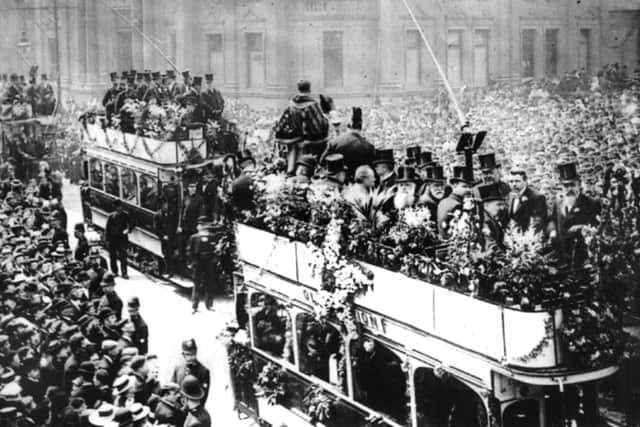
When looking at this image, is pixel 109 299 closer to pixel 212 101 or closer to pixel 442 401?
pixel 442 401

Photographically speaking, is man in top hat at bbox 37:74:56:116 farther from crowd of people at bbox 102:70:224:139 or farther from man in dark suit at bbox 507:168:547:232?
man in dark suit at bbox 507:168:547:232

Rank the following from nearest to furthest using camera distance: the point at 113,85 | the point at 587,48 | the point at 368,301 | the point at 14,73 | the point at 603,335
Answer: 1. the point at 603,335
2. the point at 368,301
3. the point at 587,48
4. the point at 14,73
5. the point at 113,85

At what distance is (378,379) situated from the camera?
6.46m

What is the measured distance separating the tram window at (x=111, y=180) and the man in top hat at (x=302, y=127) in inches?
159

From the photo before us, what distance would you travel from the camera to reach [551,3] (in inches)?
306

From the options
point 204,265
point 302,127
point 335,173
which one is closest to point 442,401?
point 335,173

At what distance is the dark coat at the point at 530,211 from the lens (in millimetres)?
5414

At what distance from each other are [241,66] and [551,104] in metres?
3.45

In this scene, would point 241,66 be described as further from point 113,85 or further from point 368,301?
point 368,301

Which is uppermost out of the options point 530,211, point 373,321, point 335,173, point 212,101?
point 212,101

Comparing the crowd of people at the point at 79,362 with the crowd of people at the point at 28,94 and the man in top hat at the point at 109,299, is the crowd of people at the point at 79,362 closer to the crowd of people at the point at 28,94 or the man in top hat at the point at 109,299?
the man in top hat at the point at 109,299

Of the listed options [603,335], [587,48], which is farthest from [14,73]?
[603,335]

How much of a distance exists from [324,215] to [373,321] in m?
1.03

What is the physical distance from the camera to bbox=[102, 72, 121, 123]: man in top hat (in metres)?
10.8
